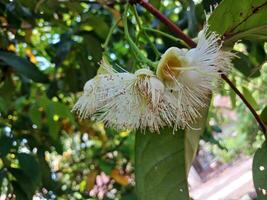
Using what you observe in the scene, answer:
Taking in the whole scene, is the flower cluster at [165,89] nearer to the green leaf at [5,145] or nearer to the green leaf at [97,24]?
the green leaf at [5,145]

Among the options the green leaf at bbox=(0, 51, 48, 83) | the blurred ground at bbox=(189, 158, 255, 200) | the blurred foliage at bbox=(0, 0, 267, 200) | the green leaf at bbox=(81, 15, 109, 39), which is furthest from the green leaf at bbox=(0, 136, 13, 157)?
the blurred ground at bbox=(189, 158, 255, 200)

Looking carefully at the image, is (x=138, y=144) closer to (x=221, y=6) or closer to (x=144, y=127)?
(x=144, y=127)

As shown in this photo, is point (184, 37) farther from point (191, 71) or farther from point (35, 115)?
point (35, 115)

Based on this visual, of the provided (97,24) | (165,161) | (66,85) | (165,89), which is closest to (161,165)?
(165,161)

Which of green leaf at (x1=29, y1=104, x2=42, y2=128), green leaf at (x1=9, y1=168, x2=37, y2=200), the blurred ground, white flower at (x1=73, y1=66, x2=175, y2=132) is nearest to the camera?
white flower at (x1=73, y1=66, x2=175, y2=132)

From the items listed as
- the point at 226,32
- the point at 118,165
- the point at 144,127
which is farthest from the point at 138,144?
the point at 118,165

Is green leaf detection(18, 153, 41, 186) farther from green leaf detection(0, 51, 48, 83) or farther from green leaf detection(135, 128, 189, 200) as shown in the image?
green leaf detection(135, 128, 189, 200)
